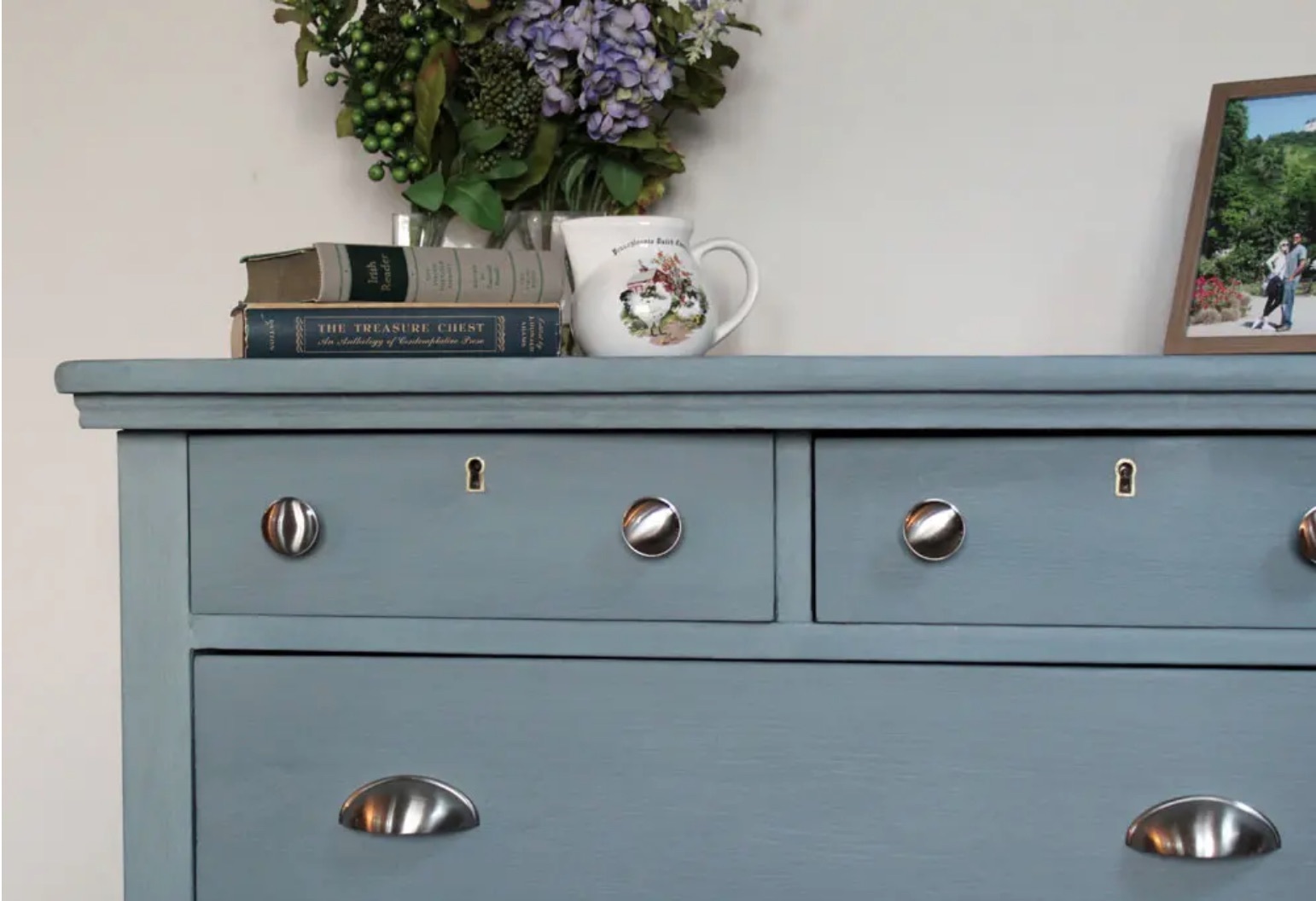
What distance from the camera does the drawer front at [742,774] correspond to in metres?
0.81

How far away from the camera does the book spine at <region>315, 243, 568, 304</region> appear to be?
2.97ft

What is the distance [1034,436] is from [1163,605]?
5.6 inches

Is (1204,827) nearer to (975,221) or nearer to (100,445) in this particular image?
(975,221)

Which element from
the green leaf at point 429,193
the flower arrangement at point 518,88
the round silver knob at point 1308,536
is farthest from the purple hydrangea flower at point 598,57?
the round silver knob at point 1308,536

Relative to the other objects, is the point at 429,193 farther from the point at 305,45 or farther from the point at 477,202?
the point at 305,45

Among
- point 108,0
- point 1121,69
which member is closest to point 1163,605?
point 1121,69

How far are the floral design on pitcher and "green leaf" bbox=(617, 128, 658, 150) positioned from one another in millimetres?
296

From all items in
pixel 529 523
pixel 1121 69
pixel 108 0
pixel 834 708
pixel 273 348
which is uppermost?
pixel 108 0

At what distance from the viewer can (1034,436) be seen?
0.82 meters

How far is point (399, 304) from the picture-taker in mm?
898

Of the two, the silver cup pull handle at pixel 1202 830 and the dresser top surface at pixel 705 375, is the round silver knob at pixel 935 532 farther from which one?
the silver cup pull handle at pixel 1202 830

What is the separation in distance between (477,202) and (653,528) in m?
0.51

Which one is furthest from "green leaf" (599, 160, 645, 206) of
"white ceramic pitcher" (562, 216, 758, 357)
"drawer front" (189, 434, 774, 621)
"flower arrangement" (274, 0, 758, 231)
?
"drawer front" (189, 434, 774, 621)

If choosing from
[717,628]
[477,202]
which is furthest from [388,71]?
[717,628]
